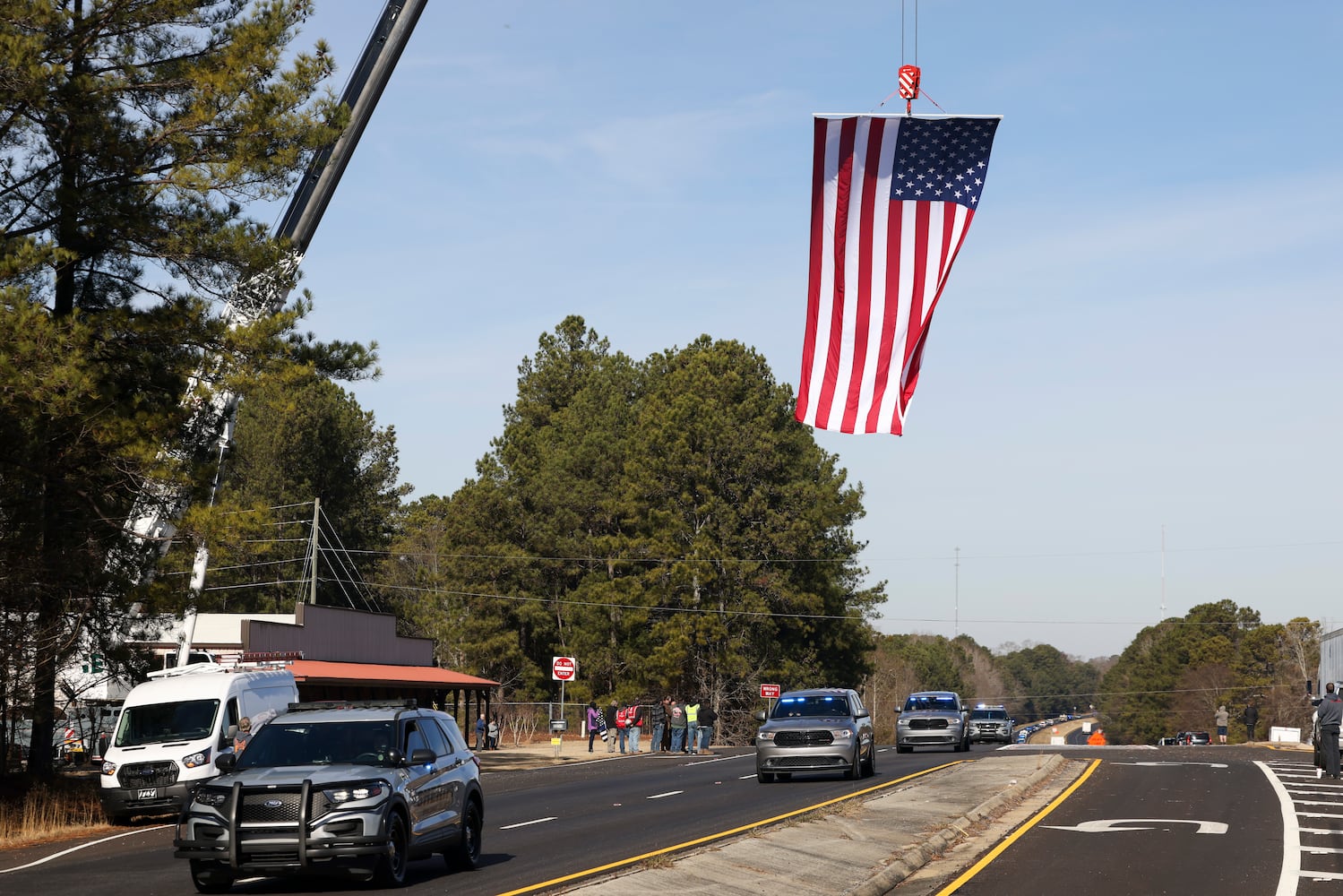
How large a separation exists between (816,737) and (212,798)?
17238 mm

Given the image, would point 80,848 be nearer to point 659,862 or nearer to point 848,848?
point 659,862

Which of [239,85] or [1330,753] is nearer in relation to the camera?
[239,85]

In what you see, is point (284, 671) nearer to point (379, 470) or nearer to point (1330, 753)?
point (1330, 753)

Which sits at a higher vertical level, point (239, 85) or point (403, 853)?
point (239, 85)

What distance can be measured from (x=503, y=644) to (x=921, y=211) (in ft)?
228

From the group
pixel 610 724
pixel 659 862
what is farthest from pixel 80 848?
pixel 610 724

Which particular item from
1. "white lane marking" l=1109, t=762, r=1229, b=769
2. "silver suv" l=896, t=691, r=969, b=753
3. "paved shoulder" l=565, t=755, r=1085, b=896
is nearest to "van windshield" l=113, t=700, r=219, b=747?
"paved shoulder" l=565, t=755, r=1085, b=896

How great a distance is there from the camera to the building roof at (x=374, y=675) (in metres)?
42.0

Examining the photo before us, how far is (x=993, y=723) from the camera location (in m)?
55.4

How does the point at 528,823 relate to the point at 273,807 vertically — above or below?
below

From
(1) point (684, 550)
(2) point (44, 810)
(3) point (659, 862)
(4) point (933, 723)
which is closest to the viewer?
(3) point (659, 862)

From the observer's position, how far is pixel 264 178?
87.0ft

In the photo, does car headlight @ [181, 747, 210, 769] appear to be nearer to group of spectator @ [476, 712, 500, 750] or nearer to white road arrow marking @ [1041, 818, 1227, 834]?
white road arrow marking @ [1041, 818, 1227, 834]

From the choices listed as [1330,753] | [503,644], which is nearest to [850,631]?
[503,644]
